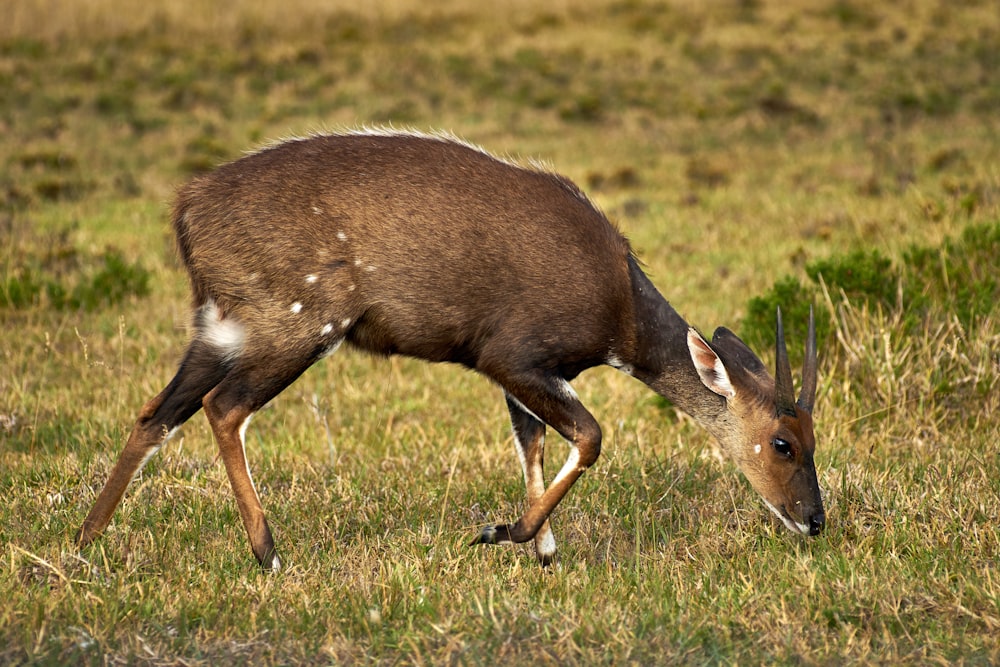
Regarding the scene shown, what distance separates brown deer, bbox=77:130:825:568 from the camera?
5207mm

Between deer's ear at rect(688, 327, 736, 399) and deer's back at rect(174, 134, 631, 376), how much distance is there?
33cm

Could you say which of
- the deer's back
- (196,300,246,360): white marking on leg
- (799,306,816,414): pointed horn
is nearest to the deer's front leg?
the deer's back

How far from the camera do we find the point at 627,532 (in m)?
5.71

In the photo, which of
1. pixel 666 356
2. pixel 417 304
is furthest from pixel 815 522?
pixel 417 304

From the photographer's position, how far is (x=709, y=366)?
5.41 m

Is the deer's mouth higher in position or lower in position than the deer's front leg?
lower

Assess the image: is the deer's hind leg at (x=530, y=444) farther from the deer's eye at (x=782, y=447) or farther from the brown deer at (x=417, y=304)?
the deer's eye at (x=782, y=447)

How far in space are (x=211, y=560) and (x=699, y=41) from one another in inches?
848

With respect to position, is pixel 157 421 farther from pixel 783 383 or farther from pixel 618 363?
pixel 783 383

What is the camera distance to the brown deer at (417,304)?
5207mm

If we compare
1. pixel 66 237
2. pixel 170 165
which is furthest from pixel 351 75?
pixel 66 237

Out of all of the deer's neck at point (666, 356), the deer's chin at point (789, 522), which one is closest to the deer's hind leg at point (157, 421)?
the deer's neck at point (666, 356)

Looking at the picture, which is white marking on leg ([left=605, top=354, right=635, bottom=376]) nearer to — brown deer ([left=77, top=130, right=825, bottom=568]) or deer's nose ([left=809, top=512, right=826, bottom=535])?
brown deer ([left=77, top=130, right=825, bottom=568])

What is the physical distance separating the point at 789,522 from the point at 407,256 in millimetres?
1994
